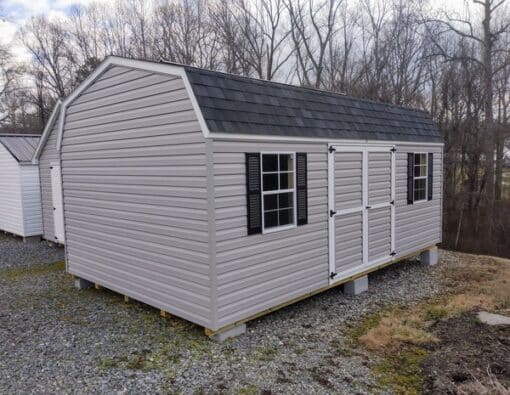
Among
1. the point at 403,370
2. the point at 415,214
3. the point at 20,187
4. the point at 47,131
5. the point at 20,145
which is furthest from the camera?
the point at 20,145

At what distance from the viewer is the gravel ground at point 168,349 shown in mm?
3430

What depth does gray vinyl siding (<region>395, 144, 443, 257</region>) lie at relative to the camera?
6676 millimetres

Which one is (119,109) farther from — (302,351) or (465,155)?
(465,155)

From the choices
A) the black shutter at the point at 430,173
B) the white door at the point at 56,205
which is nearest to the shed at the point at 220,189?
the black shutter at the point at 430,173

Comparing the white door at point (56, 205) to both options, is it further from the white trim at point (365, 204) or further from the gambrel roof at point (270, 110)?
the white trim at point (365, 204)

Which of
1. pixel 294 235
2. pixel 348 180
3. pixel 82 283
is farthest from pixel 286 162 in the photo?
pixel 82 283

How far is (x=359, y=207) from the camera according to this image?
5832mm

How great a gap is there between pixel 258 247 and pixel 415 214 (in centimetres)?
399

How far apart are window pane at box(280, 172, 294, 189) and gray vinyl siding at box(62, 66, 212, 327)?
1.11 m

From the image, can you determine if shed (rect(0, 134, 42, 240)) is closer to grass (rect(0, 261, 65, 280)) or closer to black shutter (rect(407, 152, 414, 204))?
grass (rect(0, 261, 65, 280))

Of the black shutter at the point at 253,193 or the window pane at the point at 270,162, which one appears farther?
the window pane at the point at 270,162

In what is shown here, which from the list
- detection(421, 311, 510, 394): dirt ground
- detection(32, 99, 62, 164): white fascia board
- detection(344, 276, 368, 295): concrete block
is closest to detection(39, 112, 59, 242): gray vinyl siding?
detection(32, 99, 62, 164): white fascia board

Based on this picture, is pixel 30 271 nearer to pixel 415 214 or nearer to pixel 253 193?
pixel 253 193

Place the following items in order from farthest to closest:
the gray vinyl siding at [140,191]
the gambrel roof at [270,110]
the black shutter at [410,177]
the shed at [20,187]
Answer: the shed at [20,187], the black shutter at [410,177], the gray vinyl siding at [140,191], the gambrel roof at [270,110]
